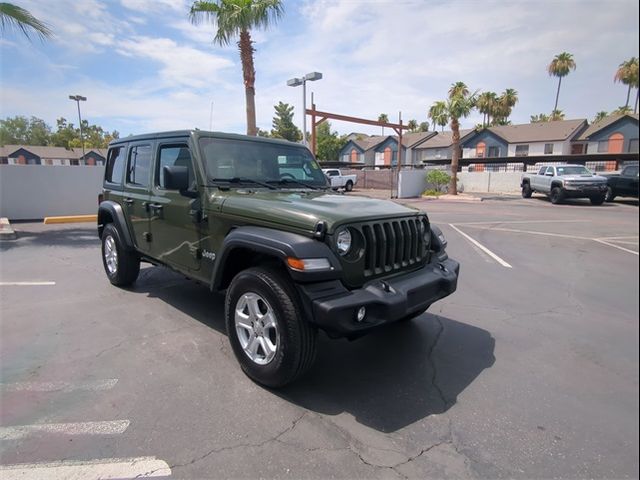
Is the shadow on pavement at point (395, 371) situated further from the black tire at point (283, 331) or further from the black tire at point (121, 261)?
Answer: the black tire at point (121, 261)

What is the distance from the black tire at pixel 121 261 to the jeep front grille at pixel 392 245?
3.77 meters

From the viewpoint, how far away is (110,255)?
19.7 feet

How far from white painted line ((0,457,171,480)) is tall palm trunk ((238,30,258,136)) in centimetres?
1306

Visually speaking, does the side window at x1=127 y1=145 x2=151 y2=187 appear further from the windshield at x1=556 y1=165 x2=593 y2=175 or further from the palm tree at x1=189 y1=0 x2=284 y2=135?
the windshield at x1=556 y1=165 x2=593 y2=175

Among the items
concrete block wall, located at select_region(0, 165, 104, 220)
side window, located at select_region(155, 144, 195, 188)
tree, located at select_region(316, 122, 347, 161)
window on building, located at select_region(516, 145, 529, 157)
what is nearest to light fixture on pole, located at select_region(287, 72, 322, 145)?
concrete block wall, located at select_region(0, 165, 104, 220)

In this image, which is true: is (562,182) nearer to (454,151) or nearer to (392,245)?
(392,245)

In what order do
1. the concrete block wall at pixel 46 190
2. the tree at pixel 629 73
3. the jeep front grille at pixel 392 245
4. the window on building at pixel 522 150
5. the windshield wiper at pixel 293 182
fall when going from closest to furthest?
the tree at pixel 629 73 → the jeep front grille at pixel 392 245 → the windshield wiper at pixel 293 182 → the concrete block wall at pixel 46 190 → the window on building at pixel 522 150

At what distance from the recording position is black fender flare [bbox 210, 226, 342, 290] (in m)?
2.82

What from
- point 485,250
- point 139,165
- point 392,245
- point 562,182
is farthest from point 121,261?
point 562,182

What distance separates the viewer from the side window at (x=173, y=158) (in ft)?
13.6

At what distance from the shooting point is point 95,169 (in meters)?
14.5

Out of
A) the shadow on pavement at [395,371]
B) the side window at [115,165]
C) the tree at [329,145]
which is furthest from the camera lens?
the tree at [329,145]

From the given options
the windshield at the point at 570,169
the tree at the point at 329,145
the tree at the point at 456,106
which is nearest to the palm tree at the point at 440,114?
the tree at the point at 456,106

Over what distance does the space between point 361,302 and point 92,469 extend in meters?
1.91
